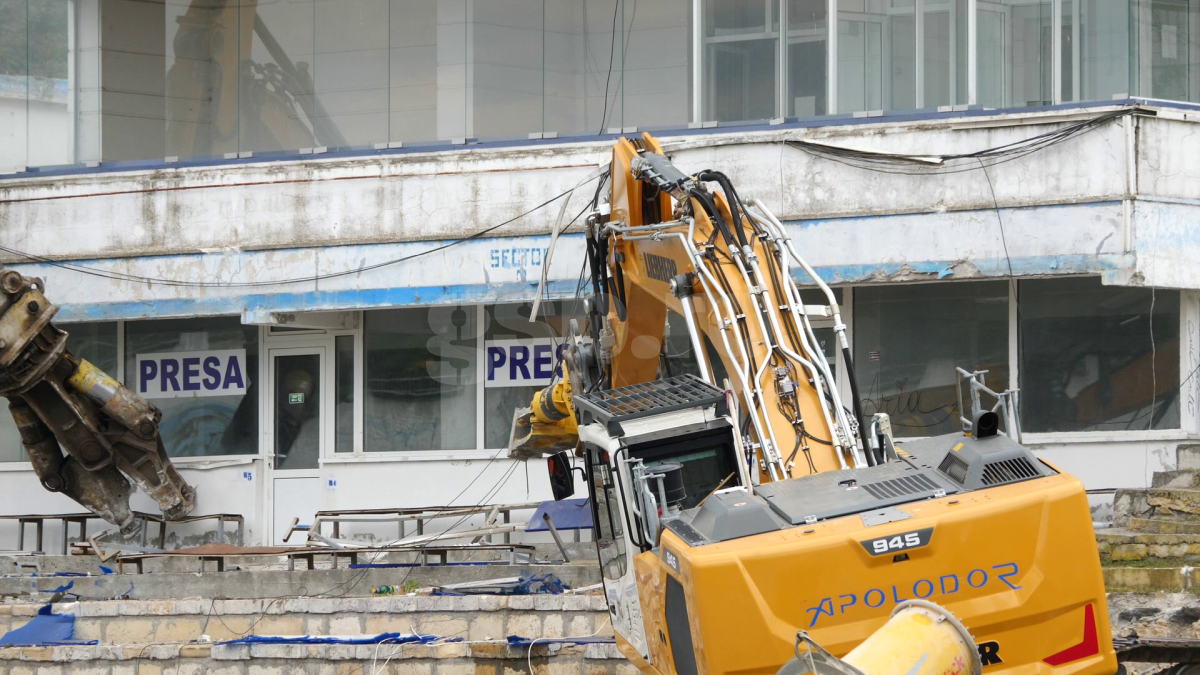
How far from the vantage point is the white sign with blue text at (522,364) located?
57.9 feet

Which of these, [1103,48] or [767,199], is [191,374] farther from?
[1103,48]

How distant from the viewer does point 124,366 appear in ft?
63.0

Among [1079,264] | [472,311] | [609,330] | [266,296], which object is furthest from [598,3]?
[609,330]

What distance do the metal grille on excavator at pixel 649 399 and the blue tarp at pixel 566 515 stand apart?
25.9 ft

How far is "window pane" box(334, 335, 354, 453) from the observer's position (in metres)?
18.2

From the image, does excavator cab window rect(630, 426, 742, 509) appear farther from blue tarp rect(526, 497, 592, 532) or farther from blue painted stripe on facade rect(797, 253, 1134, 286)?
blue tarp rect(526, 497, 592, 532)

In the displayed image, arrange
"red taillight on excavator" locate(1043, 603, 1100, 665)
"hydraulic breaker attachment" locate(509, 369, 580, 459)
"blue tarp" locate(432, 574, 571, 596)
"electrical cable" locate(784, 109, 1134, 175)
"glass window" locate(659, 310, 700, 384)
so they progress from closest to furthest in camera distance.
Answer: "red taillight on excavator" locate(1043, 603, 1100, 665)
"glass window" locate(659, 310, 700, 384)
"hydraulic breaker attachment" locate(509, 369, 580, 459)
"blue tarp" locate(432, 574, 571, 596)
"electrical cable" locate(784, 109, 1134, 175)

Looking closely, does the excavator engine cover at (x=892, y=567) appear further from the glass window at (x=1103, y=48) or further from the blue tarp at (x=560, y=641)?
the glass window at (x=1103, y=48)

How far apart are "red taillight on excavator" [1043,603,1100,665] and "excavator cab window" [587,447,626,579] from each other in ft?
7.96

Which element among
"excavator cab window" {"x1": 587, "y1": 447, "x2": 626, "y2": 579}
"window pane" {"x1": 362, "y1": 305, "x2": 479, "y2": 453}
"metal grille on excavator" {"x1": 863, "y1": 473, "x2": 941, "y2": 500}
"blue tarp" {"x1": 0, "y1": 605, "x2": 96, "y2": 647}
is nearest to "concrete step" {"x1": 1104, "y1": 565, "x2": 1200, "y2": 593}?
"excavator cab window" {"x1": 587, "y1": 447, "x2": 626, "y2": 579}

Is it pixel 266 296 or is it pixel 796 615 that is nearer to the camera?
pixel 796 615

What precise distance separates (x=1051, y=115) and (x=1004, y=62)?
3.18ft

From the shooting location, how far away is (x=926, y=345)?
1609 centimetres

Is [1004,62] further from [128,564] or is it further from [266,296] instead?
[128,564]
